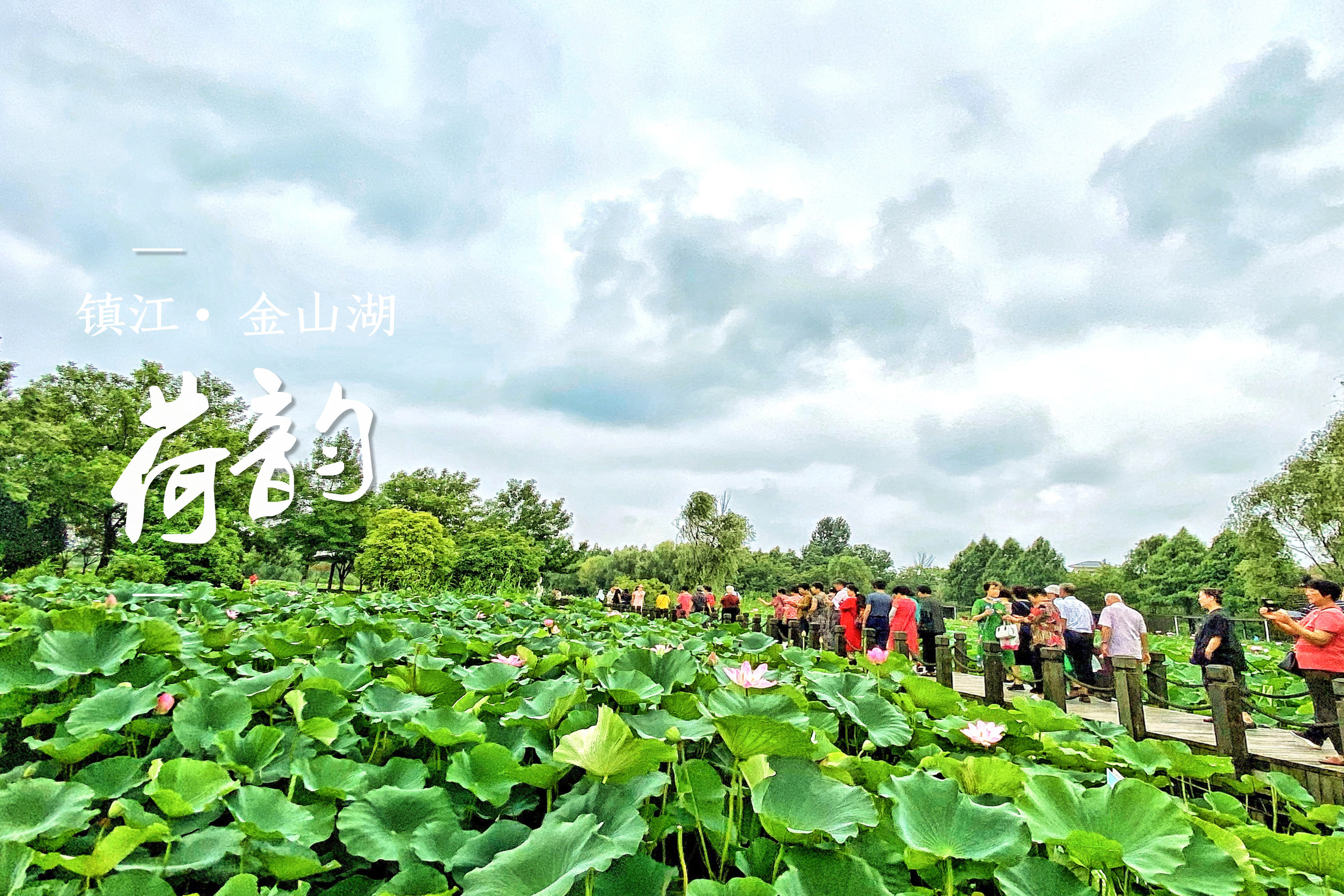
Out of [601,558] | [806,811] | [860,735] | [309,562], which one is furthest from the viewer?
[601,558]

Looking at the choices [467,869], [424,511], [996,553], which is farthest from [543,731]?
[996,553]

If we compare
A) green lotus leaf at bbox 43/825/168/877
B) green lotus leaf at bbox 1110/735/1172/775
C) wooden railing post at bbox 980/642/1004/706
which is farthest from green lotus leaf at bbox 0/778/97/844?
wooden railing post at bbox 980/642/1004/706

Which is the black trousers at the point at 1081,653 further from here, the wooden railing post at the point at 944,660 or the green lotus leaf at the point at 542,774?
the green lotus leaf at the point at 542,774

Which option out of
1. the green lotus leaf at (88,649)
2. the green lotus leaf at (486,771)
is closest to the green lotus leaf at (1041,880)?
the green lotus leaf at (486,771)

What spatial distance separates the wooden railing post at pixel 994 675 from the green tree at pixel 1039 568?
48.2m

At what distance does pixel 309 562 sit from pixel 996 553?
51.4 meters

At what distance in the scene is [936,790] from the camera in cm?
125

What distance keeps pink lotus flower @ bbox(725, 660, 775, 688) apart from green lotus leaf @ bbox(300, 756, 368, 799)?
33.4 inches

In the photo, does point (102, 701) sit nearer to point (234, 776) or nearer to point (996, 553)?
point (234, 776)

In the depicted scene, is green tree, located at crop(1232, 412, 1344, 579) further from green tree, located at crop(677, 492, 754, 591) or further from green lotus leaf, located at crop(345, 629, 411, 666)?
green lotus leaf, located at crop(345, 629, 411, 666)

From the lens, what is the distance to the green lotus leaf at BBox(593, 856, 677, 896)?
3.41 ft

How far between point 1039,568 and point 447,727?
57.4m

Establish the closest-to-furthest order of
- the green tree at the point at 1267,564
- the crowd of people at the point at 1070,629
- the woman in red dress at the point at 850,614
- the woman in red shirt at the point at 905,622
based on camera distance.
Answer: the crowd of people at the point at 1070,629 → the woman in red shirt at the point at 905,622 → the woman in red dress at the point at 850,614 → the green tree at the point at 1267,564

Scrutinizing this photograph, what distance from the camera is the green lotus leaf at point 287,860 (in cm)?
113
